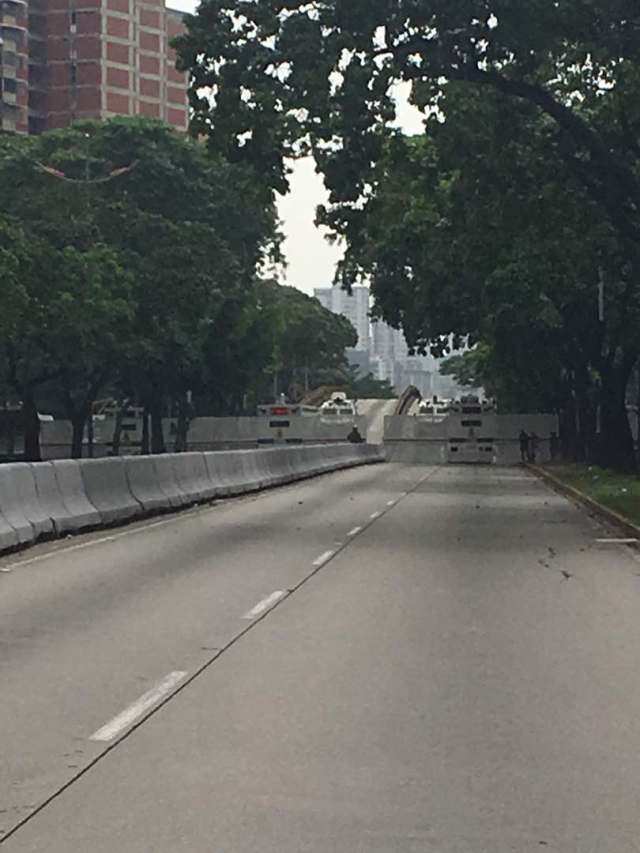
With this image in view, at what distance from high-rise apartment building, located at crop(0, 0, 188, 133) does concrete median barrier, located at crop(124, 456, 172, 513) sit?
106 m

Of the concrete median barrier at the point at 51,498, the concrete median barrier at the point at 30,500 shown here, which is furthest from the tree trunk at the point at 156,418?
the concrete median barrier at the point at 30,500

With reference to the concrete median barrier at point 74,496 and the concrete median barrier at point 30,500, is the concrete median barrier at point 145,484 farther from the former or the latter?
the concrete median barrier at point 30,500

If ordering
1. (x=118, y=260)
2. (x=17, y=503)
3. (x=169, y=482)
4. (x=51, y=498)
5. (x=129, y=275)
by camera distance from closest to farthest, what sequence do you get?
(x=17, y=503) → (x=51, y=498) → (x=169, y=482) → (x=129, y=275) → (x=118, y=260)

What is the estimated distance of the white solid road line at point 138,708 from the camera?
316 inches

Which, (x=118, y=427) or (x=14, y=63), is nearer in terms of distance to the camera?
(x=118, y=427)

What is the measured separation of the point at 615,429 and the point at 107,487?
89.1 ft

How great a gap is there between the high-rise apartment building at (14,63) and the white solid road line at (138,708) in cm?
11902

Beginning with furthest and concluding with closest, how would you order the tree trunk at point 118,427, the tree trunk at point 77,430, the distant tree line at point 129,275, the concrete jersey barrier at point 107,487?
the tree trunk at point 118,427, the tree trunk at point 77,430, the distant tree line at point 129,275, the concrete jersey barrier at point 107,487

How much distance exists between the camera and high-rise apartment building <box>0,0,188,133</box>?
129250mm

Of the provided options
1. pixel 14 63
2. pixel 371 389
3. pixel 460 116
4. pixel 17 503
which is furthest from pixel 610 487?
pixel 371 389

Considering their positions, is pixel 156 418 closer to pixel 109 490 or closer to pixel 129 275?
pixel 129 275

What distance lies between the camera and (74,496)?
21.5m

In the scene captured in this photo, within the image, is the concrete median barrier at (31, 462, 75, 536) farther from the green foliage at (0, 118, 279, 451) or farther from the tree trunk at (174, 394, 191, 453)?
the tree trunk at (174, 394, 191, 453)

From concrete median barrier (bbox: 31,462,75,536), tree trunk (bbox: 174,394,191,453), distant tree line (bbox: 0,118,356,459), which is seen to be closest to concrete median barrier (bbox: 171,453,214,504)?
distant tree line (bbox: 0,118,356,459)
